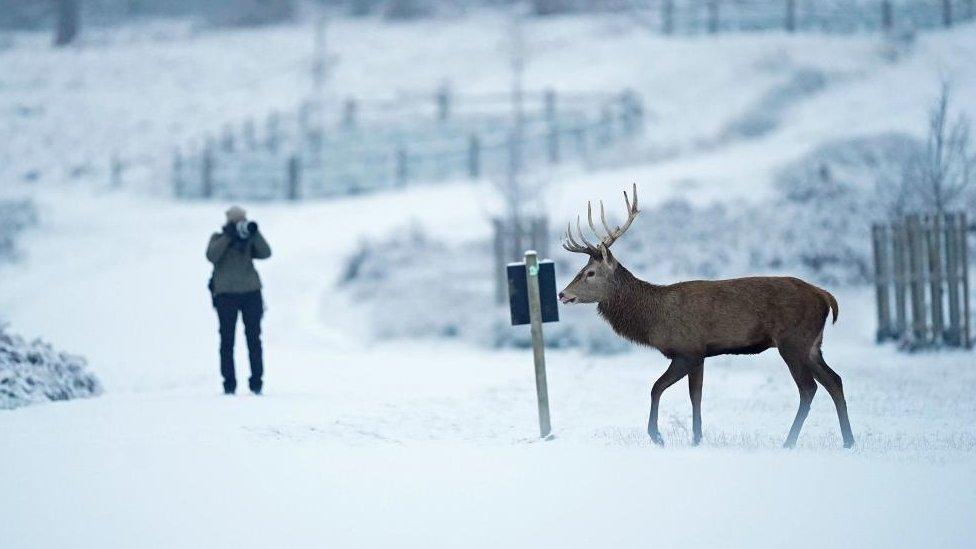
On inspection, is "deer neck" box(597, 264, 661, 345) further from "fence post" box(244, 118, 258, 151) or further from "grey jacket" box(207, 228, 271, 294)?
"fence post" box(244, 118, 258, 151)

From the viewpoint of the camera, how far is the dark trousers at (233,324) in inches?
465

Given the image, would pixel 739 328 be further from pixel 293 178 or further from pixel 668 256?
pixel 293 178

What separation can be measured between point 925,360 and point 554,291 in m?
8.45

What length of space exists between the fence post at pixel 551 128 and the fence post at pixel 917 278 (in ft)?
59.7

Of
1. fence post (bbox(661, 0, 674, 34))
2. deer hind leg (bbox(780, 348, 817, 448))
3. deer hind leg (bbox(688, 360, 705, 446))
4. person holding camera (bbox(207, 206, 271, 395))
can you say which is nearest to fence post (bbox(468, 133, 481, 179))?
fence post (bbox(661, 0, 674, 34))

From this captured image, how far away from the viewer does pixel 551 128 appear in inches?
1405

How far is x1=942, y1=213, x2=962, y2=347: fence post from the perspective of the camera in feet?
54.3

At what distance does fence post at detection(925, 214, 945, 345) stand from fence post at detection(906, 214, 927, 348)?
0.12m

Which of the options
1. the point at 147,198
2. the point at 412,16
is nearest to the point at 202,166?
the point at 147,198

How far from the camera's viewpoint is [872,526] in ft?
21.6

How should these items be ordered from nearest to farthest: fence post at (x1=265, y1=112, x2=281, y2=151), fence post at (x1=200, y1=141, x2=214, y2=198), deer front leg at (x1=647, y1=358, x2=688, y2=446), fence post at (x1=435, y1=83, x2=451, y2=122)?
1. deer front leg at (x1=647, y1=358, x2=688, y2=446)
2. fence post at (x1=200, y1=141, x2=214, y2=198)
3. fence post at (x1=265, y1=112, x2=281, y2=151)
4. fence post at (x1=435, y1=83, x2=451, y2=122)

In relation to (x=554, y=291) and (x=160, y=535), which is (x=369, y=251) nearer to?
(x=554, y=291)

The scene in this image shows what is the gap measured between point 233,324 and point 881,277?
9.53 meters

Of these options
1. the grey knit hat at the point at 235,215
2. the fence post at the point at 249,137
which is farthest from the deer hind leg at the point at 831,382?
the fence post at the point at 249,137
